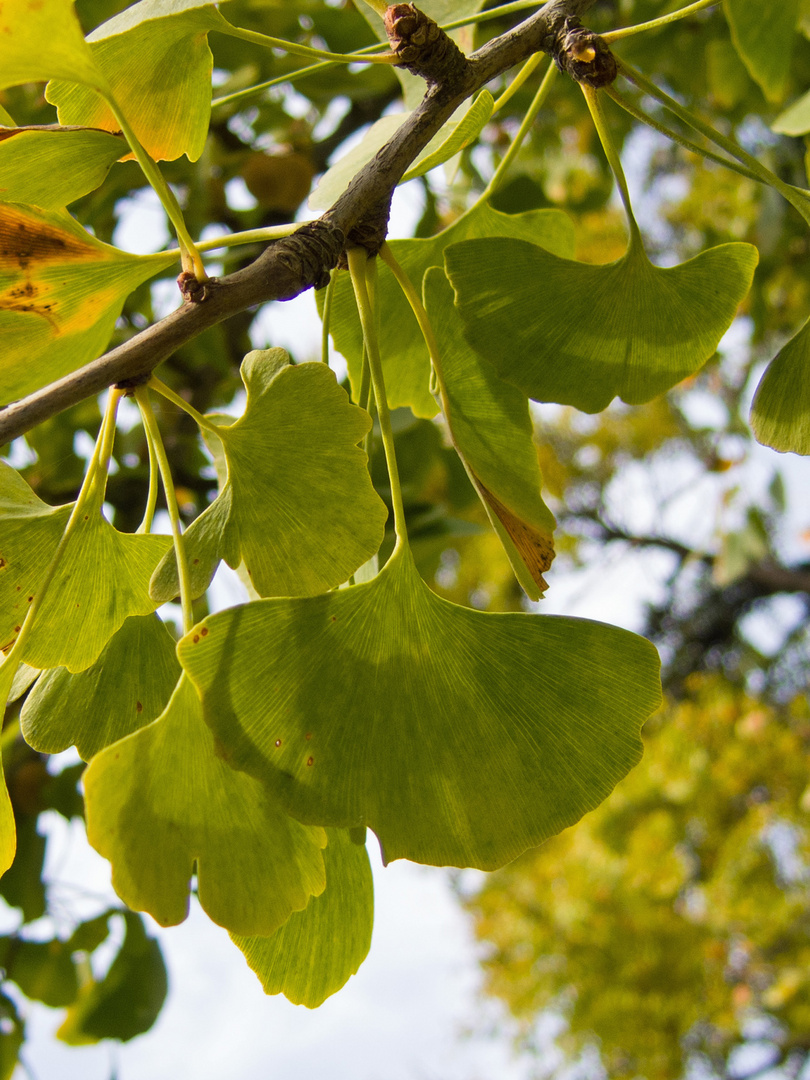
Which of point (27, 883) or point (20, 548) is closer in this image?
point (20, 548)

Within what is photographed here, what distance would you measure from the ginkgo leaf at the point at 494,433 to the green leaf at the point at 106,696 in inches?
4.6

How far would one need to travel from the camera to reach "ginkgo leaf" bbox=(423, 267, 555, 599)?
275 mm

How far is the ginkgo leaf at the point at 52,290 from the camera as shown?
0.75ft

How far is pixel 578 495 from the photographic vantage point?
2898 mm

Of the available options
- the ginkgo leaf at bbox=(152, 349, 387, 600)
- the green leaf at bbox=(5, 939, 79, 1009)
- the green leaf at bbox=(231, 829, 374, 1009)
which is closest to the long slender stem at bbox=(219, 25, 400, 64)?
the ginkgo leaf at bbox=(152, 349, 387, 600)

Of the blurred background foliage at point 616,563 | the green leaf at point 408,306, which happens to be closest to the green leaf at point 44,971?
the blurred background foliage at point 616,563

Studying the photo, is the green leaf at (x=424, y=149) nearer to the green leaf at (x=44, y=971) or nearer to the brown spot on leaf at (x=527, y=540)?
the brown spot on leaf at (x=527, y=540)

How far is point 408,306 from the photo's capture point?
1.10 ft

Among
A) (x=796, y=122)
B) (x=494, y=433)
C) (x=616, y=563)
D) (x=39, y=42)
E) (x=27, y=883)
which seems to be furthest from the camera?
(x=616, y=563)

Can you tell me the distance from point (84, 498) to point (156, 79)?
0.44ft

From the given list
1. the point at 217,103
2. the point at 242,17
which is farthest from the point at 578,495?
the point at 217,103

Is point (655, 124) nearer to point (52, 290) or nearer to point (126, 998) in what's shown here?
point (52, 290)

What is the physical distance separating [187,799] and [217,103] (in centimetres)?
27

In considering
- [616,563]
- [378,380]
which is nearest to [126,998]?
[378,380]
